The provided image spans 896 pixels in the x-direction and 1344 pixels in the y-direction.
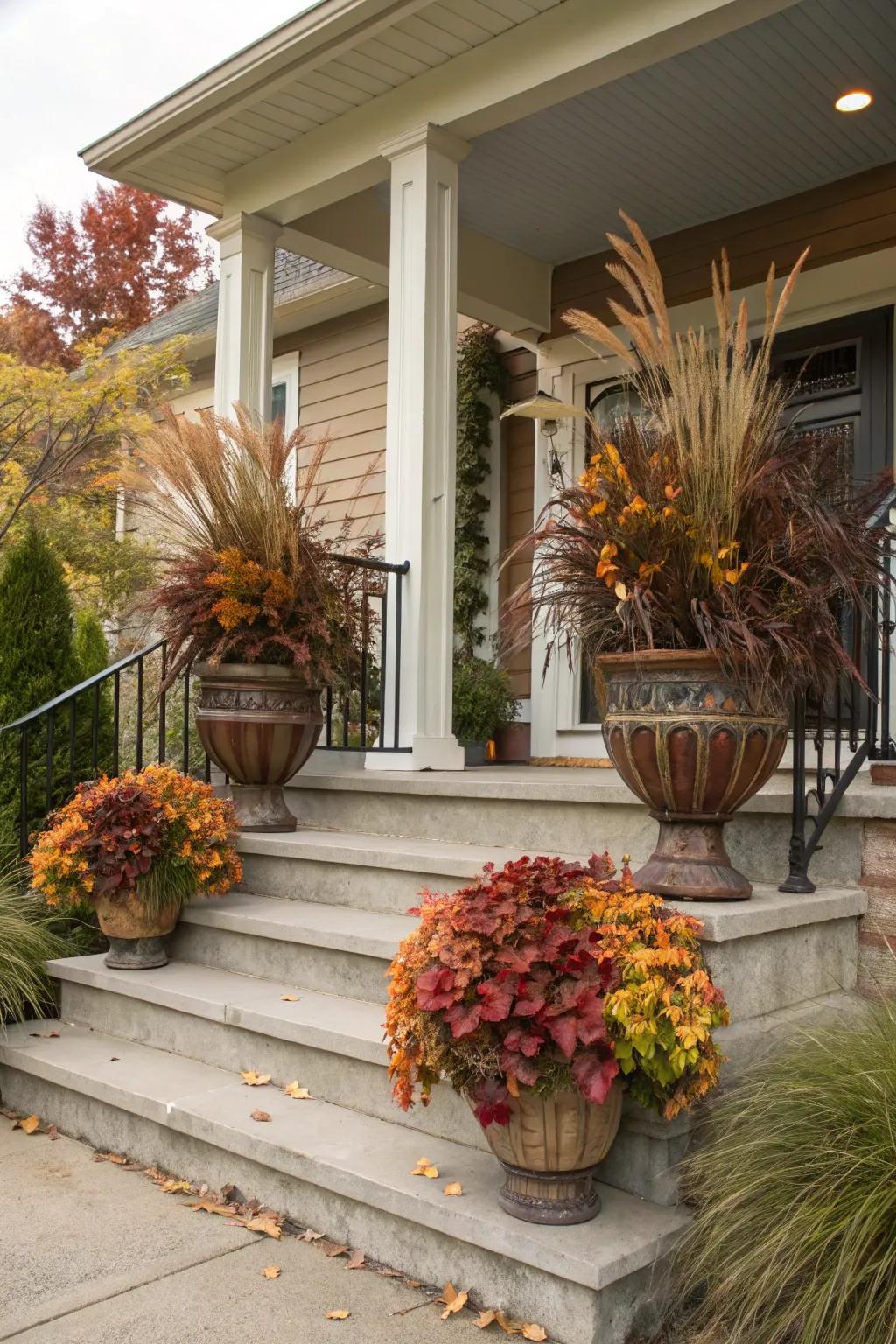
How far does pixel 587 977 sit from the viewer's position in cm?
209

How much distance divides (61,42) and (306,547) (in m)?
3.42

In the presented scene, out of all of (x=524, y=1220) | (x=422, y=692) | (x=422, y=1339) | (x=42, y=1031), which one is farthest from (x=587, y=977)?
(x=422, y=692)

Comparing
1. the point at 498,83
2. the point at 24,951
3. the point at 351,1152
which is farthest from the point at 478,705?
the point at 351,1152

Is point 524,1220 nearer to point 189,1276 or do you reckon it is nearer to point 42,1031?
point 189,1276

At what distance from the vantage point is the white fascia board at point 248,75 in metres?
4.24

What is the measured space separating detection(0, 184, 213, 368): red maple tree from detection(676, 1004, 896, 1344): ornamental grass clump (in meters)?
17.1

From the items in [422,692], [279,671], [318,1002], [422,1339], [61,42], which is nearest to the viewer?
[61,42]

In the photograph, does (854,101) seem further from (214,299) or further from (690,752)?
(214,299)

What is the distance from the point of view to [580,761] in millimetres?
5914

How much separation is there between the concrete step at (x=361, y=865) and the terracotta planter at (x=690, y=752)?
2.34 ft

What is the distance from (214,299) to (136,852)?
7036 mm

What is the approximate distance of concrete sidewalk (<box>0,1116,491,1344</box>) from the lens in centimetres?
209

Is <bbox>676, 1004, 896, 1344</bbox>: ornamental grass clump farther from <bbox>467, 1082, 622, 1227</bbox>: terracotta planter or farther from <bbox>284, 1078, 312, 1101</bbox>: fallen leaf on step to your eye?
<bbox>284, 1078, 312, 1101</bbox>: fallen leaf on step

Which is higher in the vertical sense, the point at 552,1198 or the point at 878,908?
the point at 878,908
